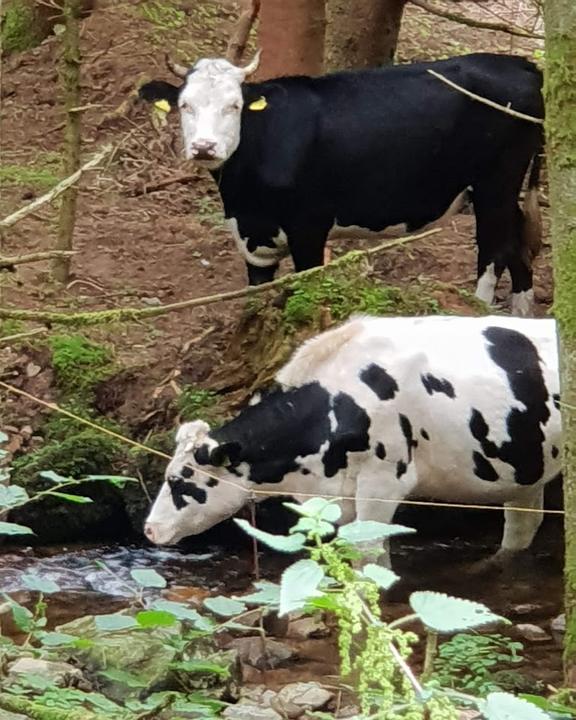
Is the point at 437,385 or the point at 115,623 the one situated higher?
the point at 115,623

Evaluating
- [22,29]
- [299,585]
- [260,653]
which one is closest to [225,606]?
[299,585]

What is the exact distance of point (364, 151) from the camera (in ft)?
30.3

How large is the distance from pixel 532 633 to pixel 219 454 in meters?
1.84

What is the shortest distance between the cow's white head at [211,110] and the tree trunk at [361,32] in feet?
6.41

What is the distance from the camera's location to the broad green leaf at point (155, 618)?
2926 mm

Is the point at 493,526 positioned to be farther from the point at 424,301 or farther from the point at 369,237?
the point at 369,237

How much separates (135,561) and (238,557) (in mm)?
619

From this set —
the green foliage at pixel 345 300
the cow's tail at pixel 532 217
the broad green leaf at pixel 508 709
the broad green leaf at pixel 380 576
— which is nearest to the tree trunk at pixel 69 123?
the green foliage at pixel 345 300

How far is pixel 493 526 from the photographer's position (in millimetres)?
8102

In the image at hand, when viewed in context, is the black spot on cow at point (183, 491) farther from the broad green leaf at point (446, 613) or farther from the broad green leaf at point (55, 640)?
the broad green leaf at point (446, 613)

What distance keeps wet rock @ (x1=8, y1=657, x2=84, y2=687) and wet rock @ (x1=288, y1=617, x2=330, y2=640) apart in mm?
1970

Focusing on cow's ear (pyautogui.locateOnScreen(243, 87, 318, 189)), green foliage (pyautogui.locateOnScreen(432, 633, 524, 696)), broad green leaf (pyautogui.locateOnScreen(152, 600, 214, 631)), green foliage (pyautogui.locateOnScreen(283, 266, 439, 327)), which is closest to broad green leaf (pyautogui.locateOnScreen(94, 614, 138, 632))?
broad green leaf (pyautogui.locateOnScreen(152, 600, 214, 631))

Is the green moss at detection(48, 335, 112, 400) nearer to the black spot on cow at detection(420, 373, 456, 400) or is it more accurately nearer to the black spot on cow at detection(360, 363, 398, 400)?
the black spot on cow at detection(360, 363, 398, 400)

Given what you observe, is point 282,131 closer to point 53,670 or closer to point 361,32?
point 361,32
